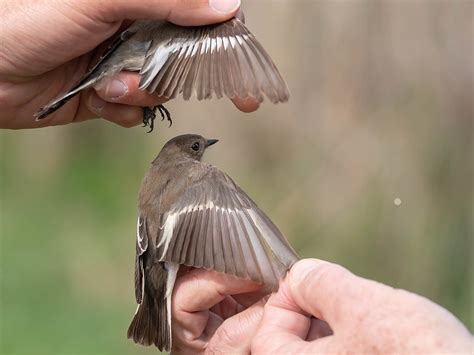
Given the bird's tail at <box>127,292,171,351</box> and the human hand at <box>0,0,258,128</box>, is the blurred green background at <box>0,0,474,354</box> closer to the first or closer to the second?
the human hand at <box>0,0,258,128</box>

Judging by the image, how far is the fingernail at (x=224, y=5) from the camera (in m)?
4.00

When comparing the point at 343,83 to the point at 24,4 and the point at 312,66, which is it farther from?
the point at 24,4

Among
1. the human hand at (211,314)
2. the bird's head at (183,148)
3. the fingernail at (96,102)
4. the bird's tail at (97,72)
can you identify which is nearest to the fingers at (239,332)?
the human hand at (211,314)

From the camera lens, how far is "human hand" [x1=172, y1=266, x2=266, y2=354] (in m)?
3.69

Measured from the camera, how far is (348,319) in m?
2.80

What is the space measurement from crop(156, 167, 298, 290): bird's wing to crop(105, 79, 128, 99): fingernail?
0.59m

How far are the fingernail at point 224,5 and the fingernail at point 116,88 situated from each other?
643mm

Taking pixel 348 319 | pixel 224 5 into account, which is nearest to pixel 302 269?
pixel 348 319

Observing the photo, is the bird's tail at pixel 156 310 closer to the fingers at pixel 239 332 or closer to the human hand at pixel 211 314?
the human hand at pixel 211 314

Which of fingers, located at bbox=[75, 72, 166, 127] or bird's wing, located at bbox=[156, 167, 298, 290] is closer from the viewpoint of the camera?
bird's wing, located at bbox=[156, 167, 298, 290]

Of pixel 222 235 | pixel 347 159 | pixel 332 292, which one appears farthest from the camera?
pixel 347 159

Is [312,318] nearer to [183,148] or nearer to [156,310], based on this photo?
[156,310]

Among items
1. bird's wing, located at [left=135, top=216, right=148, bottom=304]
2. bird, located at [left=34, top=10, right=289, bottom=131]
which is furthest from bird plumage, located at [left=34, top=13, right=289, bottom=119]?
bird's wing, located at [left=135, top=216, right=148, bottom=304]

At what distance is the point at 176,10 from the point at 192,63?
0.27m
